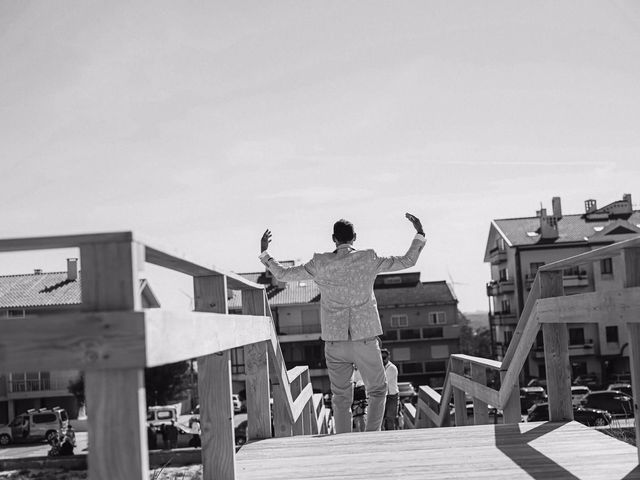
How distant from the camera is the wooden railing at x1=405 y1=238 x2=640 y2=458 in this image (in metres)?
3.65

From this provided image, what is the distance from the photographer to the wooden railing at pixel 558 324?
365 centimetres

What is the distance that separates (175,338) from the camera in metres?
2.39

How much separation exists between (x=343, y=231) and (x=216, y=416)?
281cm

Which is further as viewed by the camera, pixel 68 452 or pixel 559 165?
pixel 559 165

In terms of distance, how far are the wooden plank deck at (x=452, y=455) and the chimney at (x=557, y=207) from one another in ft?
181

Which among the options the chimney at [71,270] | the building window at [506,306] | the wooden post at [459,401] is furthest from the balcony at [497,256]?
the wooden post at [459,401]

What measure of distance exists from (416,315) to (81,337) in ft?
194

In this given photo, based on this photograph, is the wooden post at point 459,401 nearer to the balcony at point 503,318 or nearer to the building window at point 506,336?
the balcony at point 503,318

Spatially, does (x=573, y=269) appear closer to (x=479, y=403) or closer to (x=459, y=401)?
(x=459, y=401)

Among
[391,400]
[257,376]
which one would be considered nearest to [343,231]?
[257,376]

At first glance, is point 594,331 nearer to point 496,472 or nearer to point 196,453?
point 196,453

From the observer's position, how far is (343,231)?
237 inches

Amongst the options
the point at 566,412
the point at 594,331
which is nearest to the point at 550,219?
the point at 594,331

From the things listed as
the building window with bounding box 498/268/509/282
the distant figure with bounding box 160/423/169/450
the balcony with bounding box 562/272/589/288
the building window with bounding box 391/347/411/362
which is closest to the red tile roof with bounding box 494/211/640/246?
the balcony with bounding box 562/272/589/288
